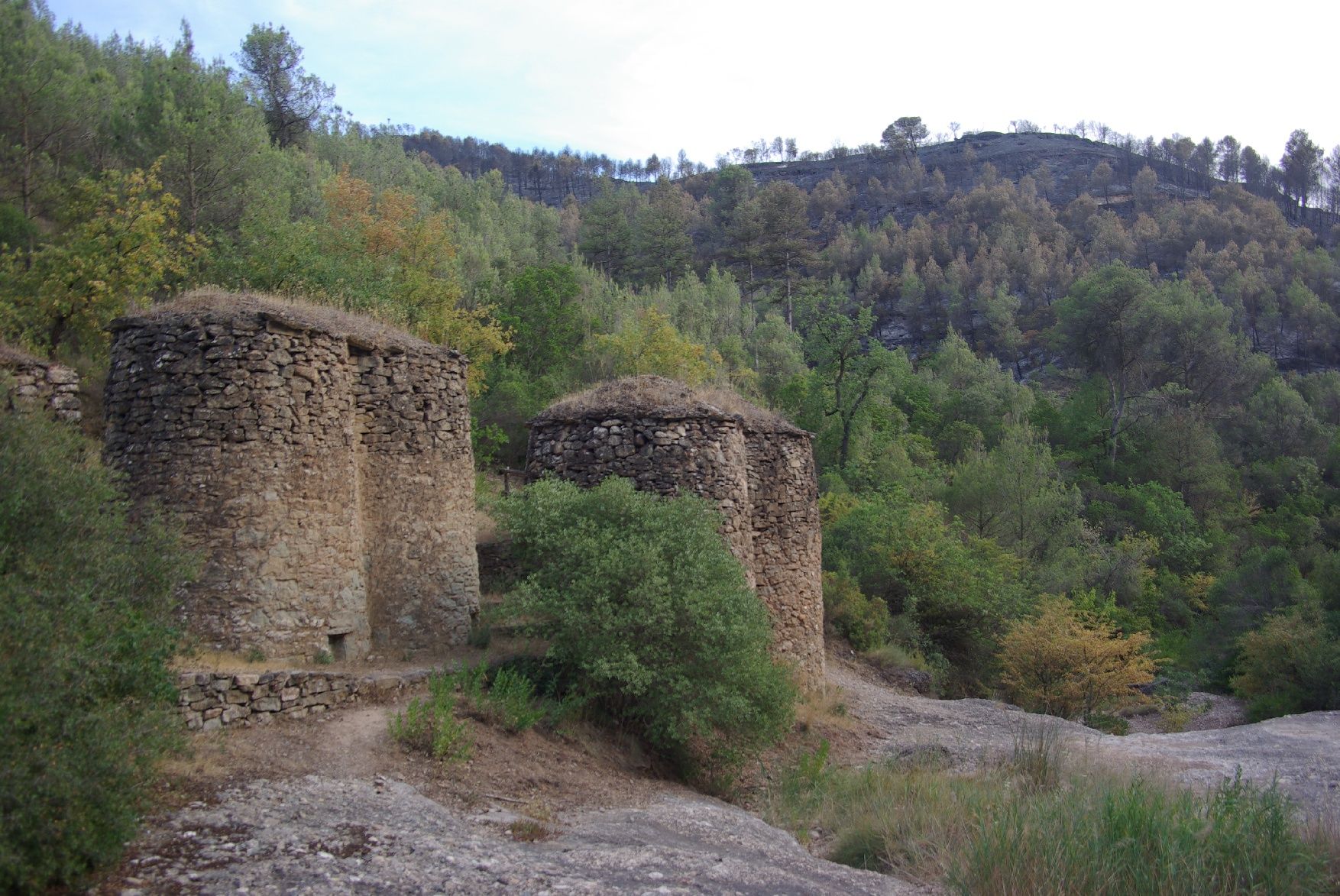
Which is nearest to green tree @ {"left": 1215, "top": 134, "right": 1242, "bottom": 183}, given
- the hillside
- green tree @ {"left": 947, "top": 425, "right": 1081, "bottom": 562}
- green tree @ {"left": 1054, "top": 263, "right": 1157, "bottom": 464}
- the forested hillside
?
the hillside

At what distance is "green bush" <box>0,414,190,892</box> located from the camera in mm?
5055

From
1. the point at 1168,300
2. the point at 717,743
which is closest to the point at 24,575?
the point at 717,743

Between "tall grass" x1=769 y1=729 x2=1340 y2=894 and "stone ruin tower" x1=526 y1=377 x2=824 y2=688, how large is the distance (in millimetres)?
4985

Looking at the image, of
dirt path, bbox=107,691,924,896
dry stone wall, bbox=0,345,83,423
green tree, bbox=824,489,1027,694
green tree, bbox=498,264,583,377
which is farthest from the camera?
green tree, bbox=498,264,583,377

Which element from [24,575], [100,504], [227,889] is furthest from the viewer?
[100,504]

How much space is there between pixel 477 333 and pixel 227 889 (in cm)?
2258

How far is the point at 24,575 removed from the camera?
6.83 m

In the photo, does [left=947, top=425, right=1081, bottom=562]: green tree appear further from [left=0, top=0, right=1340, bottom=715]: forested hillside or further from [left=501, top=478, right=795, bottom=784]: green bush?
[left=501, top=478, right=795, bottom=784]: green bush

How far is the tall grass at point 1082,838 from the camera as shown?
6.76 metres

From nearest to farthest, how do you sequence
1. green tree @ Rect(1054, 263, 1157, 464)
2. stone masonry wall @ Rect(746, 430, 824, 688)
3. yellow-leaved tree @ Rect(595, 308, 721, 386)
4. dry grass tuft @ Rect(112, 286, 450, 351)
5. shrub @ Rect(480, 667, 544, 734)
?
shrub @ Rect(480, 667, 544, 734), dry grass tuft @ Rect(112, 286, 450, 351), stone masonry wall @ Rect(746, 430, 824, 688), yellow-leaved tree @ Rect(595, 308, 721, 386), green tree @ Rect(1054, 263, 1157, 464)

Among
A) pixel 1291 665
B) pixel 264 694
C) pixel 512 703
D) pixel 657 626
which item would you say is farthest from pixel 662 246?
pixel 264 694

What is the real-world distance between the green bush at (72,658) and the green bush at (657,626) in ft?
13.1

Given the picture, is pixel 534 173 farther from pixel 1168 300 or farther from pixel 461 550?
pixel 461 550

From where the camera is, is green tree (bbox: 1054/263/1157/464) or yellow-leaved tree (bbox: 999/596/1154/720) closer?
yellow-leaved tree (bbox: 999/596/1154/720)
